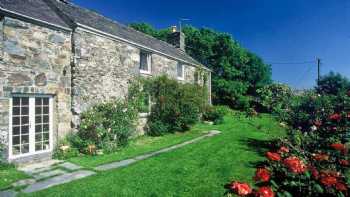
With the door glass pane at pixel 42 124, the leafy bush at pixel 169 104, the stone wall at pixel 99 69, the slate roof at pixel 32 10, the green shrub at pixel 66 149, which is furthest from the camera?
the leafy bush at pixel 169 104

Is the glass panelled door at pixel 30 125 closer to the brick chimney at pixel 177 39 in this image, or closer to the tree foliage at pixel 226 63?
the brick chimney at pixel 177 39

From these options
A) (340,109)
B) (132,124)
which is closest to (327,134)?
(340,109)

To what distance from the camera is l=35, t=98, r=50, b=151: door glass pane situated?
8.60m

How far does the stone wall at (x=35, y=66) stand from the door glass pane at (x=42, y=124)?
12.8 inches

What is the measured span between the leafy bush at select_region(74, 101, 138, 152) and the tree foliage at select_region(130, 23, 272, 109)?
69.0 ft

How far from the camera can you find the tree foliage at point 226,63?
105ft

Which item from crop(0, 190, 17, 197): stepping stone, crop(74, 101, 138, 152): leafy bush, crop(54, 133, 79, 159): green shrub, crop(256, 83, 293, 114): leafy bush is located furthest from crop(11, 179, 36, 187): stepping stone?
crop(256, 83, 293, 114): leafy bush

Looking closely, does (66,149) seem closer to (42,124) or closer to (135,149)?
(42,124)

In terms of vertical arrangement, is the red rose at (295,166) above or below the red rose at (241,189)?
above

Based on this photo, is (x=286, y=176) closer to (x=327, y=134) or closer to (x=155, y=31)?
(x=327, y=134)

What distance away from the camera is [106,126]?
1045 centimetres

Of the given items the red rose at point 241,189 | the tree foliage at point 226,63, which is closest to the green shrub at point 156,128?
the red rose at point 241,189

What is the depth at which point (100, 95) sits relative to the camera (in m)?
11.3

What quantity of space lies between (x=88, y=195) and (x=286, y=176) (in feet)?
14.4
